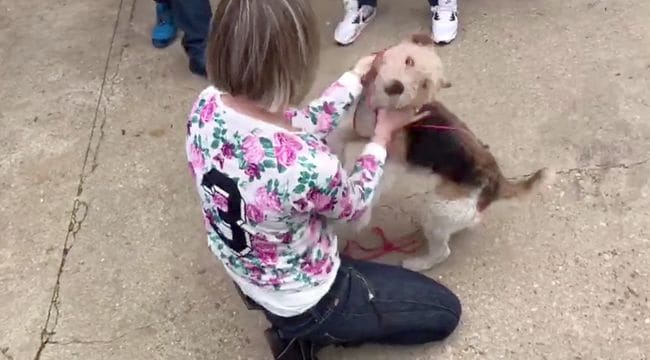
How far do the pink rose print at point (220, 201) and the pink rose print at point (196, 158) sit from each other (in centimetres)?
7

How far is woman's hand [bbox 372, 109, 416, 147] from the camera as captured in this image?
7.27ft

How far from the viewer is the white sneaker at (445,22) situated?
330cm

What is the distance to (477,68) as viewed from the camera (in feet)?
10.5

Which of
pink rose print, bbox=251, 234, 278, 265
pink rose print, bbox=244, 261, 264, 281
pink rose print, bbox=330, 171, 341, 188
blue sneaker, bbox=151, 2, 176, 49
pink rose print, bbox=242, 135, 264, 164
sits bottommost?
blue sneaker, bbox=151, 2, 176, 49

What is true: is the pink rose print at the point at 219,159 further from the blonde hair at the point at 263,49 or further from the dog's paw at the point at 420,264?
the dog's paw at the point at 420,264

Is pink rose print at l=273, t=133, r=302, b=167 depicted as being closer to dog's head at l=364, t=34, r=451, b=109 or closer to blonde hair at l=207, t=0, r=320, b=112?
blonde hair at l=207, t=0, r=320, b=112

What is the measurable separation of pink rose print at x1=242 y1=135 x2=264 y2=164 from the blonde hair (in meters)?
0.08

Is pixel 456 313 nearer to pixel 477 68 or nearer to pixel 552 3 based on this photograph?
pixel 477 68

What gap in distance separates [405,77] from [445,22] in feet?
4.07

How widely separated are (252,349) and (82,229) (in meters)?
0.77

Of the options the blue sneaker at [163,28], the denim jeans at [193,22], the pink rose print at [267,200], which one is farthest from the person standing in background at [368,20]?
the pink rose print at [267,200]

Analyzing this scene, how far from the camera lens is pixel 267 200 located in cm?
183

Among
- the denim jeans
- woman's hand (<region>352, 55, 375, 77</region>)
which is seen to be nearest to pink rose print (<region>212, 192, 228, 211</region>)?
woman's hand (<region>352, 55, 375, 77</region>)

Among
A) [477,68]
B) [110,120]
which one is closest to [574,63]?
[477,68]
